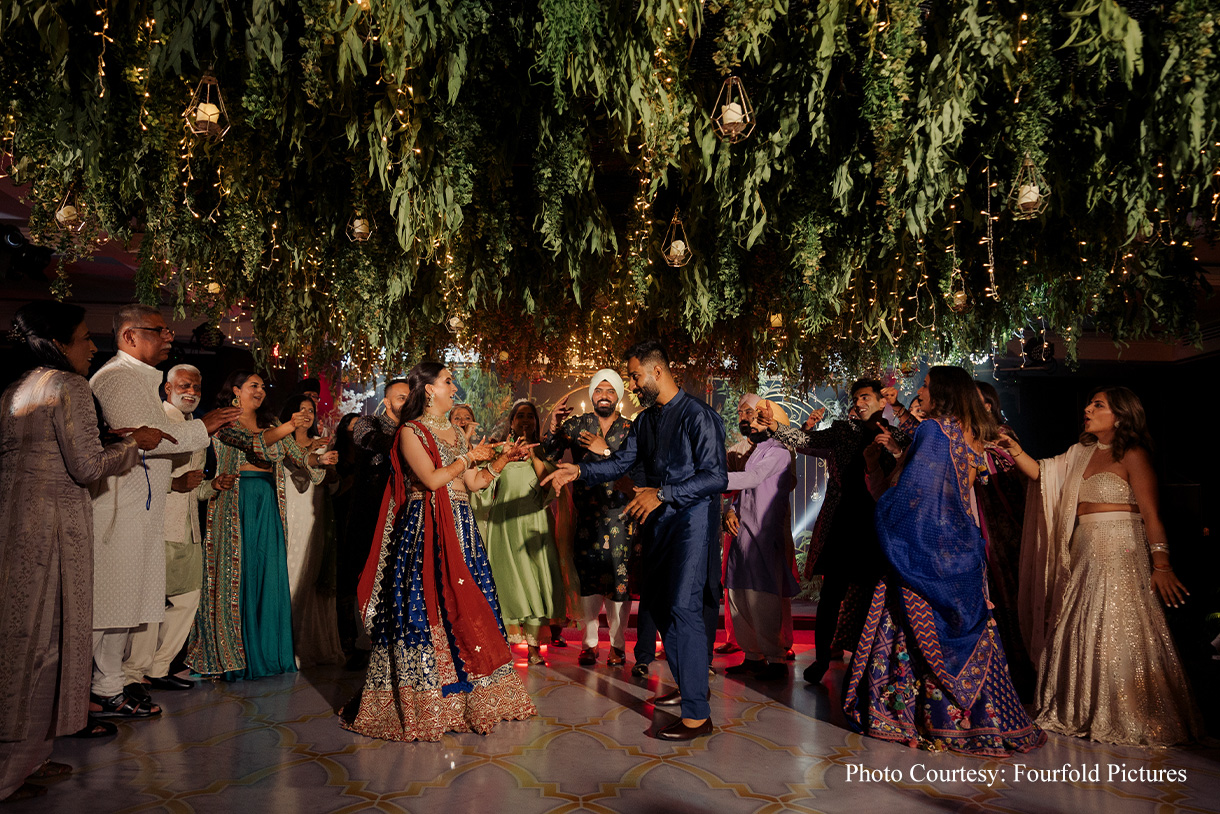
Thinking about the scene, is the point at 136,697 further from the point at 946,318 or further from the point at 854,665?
the point at 946,318

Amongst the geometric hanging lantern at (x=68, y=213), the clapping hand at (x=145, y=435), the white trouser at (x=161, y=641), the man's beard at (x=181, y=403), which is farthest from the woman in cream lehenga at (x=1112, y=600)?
the geometric hanging lantern at (x=68, y=213)

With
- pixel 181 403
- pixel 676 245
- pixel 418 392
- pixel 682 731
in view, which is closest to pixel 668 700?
pixel 682 731

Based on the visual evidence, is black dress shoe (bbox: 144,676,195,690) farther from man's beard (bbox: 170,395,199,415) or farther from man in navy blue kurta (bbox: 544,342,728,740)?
man in navy blue kurta (bbox: 544,342,728,740)

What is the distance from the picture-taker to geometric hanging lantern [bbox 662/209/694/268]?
4066 millimetres

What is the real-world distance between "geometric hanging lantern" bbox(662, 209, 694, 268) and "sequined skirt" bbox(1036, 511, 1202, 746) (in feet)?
7.65

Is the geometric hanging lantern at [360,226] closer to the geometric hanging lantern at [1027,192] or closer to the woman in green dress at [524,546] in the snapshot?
the woman in green dress at [524,546]

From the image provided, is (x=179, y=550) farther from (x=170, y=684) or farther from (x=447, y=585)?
(x=447, y=585)

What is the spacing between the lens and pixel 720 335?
6.60 metres

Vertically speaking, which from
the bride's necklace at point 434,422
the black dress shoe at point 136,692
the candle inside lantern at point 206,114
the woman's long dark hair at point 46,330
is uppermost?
the candle inside lantern at point 206,114

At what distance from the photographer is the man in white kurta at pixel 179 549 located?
438 cm

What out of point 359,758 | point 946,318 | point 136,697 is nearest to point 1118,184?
point 946,318

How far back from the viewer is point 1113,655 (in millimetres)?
3645

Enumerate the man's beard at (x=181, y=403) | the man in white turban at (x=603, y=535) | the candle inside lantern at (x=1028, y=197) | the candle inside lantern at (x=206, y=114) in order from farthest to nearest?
the man in white turban at (x=603, y=535)
the man's beard at (x=181, y=403)
the candle inside lantern at (x=1028, y=197)
the candle inside lantern at (x=206, y=114)

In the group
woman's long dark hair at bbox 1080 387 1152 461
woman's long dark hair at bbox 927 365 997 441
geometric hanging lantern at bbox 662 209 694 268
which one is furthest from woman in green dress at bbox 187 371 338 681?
woman's long dark hair at bbox 1080 387 1152 461
